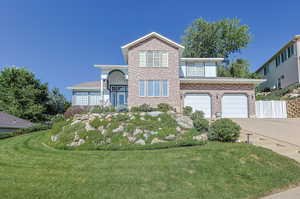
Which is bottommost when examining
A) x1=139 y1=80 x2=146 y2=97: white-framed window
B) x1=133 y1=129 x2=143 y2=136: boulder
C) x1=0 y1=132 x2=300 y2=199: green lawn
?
x1=0 y1=132 x2=300 y2=199: green lawn

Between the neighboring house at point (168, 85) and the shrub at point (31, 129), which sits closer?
the shrub at point (31, 129)

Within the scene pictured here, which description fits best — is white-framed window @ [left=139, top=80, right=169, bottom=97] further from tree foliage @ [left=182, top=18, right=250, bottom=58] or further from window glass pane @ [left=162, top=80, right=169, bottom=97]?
tree foliage @ [left=182, top=18, right=250, bottom=58]

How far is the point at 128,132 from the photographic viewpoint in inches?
374

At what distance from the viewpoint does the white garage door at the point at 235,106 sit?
18359 millimetres

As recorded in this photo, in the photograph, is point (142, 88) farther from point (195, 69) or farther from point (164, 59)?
point (195, 69)

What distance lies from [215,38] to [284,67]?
13.1 meters

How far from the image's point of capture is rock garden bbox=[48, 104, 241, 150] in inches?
342

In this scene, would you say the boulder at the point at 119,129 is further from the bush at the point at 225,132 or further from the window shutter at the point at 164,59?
the window shutter at the point at 164,59

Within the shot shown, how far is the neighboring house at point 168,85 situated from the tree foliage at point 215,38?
61.1 feet

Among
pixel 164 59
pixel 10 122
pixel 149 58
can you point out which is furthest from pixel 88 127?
pixel 10 122

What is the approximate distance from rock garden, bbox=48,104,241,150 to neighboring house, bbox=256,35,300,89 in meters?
21.7

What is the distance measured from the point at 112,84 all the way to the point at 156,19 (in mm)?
15770

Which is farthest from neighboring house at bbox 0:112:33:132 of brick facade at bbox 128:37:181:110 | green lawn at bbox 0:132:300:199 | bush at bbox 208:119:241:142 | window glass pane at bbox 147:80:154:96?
bush at bbox 208:119:241:142

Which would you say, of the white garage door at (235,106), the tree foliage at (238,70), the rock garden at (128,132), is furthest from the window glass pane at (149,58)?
the tree foliage at (238,70)
